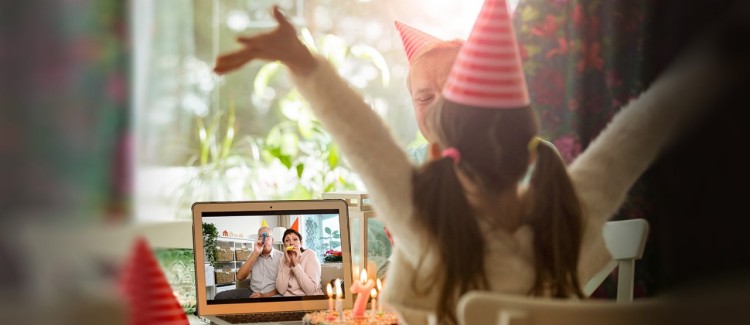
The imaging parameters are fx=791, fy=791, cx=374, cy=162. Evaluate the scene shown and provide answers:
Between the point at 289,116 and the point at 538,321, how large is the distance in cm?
128

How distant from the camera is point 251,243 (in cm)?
113

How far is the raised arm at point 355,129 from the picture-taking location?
78cm

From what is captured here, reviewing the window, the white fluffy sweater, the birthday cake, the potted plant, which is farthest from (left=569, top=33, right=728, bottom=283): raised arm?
the window

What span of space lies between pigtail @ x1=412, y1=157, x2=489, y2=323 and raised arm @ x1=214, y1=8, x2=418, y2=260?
18mm

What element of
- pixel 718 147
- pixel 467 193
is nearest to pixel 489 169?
pixel 467 193

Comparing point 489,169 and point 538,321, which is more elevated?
point 489,169

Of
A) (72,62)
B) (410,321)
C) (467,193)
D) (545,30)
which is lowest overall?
(410,321)

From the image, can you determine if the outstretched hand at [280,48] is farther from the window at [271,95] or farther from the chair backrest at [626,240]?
the window at [271,95]

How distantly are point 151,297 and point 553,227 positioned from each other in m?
0.44

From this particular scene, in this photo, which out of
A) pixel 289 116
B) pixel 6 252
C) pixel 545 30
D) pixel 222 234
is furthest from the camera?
pixel 289 116

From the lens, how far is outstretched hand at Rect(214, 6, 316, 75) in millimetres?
757

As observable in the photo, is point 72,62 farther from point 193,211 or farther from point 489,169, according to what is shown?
point 193,211

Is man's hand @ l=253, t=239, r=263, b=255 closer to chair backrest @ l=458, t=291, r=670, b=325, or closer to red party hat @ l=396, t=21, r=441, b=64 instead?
red party hat @ l=396, t=21, r=441, b=64

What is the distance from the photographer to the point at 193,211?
1.15 metres
